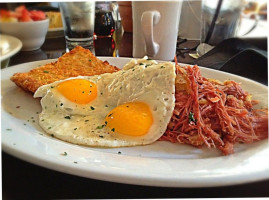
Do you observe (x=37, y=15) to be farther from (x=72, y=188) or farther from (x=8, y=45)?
(x=72, y=188)

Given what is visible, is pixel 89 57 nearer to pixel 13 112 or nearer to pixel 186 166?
pixel 13 112

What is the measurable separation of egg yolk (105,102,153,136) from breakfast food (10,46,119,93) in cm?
29

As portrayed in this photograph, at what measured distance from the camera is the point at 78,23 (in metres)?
1.16

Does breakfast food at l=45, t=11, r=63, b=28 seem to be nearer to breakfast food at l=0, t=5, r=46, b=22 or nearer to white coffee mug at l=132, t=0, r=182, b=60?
breakfast food at l=0, t=5, r=46, b=22

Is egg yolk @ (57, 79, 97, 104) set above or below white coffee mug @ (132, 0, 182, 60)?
below

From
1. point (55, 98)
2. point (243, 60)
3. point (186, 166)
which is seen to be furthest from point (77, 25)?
point (186, 166)

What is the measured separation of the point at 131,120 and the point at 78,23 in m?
0.59

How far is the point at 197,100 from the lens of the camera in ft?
2.68

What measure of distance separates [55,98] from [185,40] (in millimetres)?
601

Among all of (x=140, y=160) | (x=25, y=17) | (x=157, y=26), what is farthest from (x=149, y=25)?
(x=140, y=160)

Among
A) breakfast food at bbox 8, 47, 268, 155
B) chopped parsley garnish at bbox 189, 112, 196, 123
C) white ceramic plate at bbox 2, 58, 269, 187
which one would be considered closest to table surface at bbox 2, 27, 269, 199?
white ceramic plate at bbox 2, 58, 269, 187

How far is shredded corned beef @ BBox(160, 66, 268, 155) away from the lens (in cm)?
75

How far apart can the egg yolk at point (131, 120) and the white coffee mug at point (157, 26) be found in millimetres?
364

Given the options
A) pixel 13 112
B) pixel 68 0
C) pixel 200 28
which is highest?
pixel 68 0
